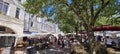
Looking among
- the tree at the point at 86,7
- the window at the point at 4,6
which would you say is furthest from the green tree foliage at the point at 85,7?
the window at the point at 4,6

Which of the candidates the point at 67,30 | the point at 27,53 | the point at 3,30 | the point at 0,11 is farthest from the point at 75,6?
the point at 67,30

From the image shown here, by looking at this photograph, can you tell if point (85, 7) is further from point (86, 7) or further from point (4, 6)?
point (4, 6)

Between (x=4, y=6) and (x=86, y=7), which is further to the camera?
(x=4, y=6)

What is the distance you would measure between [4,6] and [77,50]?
11.4 meters

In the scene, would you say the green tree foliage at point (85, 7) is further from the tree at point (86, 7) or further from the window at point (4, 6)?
the window at point (4, 6)

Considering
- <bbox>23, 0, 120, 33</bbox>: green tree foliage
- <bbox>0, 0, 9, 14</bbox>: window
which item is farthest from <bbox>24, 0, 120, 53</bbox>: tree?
<bbox>0, 0, 9, 14</bbox>: window

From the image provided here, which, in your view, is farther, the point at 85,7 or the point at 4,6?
the point at 4,6

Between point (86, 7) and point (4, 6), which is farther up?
point (4, 6)

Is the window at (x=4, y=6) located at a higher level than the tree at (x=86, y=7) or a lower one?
higher

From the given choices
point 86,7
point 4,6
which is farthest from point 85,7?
point 4,6

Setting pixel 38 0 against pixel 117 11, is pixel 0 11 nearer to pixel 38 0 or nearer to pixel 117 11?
pixel 38 0

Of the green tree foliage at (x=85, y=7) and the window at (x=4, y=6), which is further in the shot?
the window at (x=4, y=6)

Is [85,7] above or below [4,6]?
below

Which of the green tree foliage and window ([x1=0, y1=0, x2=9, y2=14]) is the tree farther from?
Result: window ([x1=0, y1=0, x2=9, y2=14])
